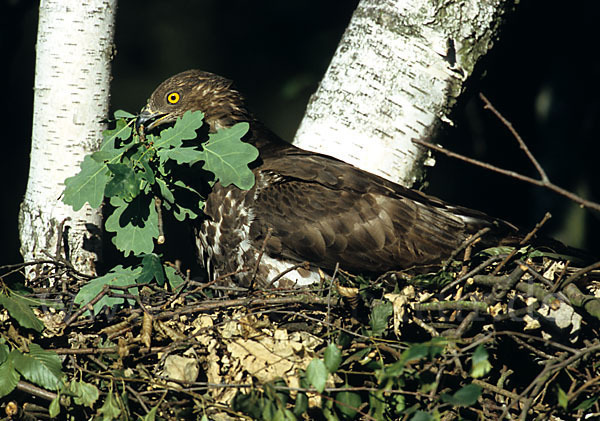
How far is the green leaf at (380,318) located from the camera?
3.03 meters

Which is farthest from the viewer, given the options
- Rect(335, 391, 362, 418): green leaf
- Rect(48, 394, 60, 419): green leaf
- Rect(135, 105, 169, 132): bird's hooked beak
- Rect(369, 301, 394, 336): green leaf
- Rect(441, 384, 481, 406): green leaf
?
Rect(135, 105, 169, 132): bird's hooked beak

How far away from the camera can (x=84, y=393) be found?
9.78 ft

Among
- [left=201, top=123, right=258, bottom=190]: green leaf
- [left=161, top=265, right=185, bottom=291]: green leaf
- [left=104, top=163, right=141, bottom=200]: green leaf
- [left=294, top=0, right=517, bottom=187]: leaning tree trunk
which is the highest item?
[left=294, top=0, right=517, bottom=187]: leaning tree trunk

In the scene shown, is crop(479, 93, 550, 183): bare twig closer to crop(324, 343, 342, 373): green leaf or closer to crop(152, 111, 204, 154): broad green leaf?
crop(324, 343, 342, 373): green leaf

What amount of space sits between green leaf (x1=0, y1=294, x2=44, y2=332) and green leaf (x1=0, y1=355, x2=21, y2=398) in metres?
0.16

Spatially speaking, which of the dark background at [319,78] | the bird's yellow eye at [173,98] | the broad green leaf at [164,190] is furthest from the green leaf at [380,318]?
the dark background at [319,78]

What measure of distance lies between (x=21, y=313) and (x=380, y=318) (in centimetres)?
153

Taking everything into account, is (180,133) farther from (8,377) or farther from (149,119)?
(8,377)

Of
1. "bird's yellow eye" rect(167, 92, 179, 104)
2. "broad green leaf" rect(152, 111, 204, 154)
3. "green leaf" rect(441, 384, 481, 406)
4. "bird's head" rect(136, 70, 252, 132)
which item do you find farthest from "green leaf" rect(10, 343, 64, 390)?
"bird's yellow eye" rect(167, 92, 179, 104)

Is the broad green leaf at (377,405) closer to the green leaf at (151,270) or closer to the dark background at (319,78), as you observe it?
the green leaf at (151,270)

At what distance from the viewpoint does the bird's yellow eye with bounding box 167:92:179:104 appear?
180 inches

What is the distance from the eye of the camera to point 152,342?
321 centimetres

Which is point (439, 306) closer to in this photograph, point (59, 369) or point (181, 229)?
point (59, 369)

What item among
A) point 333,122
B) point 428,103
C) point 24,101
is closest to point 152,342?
point 333,122
